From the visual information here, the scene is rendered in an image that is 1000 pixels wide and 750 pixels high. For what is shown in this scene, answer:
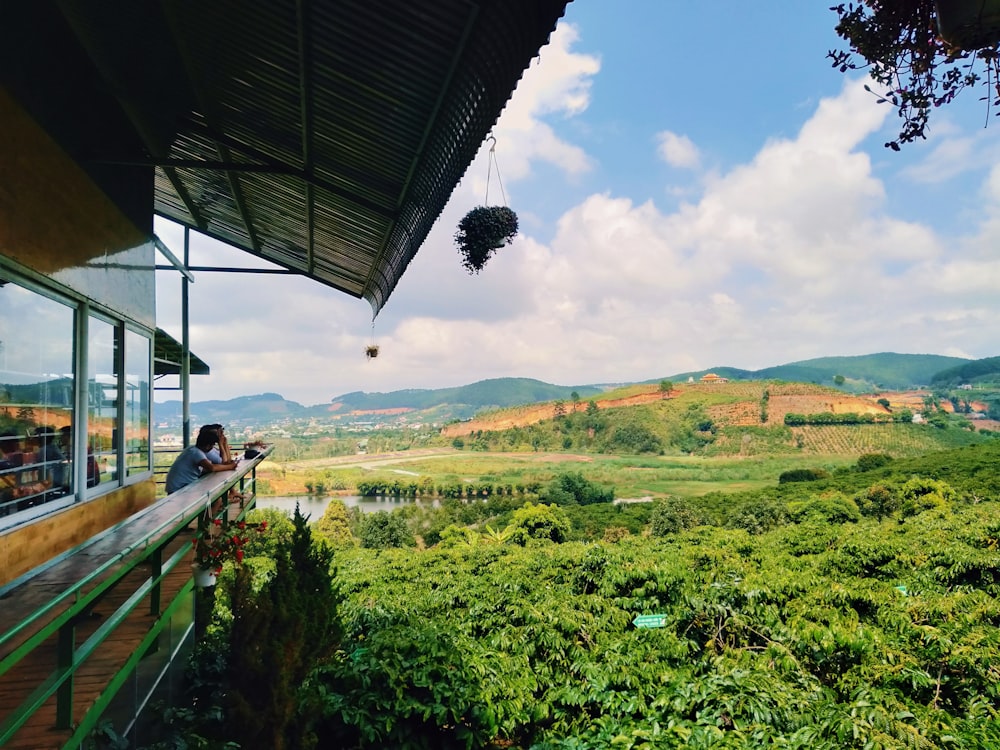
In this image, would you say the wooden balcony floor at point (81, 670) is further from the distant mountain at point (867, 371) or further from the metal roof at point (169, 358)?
the distant mountain at point (867, 371)

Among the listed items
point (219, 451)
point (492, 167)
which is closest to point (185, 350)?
point (219, 451)

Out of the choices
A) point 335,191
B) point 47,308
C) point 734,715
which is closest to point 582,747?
point 734,715

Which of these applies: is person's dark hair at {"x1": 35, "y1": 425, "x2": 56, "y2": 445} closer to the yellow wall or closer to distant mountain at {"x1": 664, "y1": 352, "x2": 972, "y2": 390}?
the yellow wall

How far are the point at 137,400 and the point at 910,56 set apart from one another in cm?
538

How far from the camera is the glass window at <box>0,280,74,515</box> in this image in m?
2.84

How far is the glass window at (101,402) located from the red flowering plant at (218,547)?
2.68ft

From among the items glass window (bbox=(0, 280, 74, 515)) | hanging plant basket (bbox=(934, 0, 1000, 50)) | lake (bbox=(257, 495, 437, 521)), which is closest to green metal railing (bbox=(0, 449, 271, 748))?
glass window (bbox=(0, 280, 74, 515))

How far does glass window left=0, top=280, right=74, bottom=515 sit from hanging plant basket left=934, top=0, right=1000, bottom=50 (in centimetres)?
359

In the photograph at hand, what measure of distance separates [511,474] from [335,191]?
82662 mm

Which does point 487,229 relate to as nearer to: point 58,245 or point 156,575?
point 58,245

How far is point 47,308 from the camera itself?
320 centimetres

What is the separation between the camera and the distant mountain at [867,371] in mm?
152375

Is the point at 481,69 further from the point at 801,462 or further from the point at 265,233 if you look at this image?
the point at 801,462

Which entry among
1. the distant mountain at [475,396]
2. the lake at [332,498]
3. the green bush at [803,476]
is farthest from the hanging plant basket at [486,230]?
the distant mountain at [475,396]
